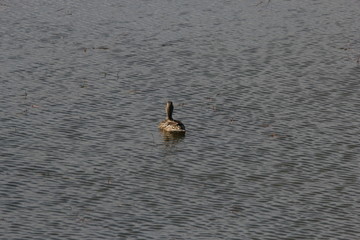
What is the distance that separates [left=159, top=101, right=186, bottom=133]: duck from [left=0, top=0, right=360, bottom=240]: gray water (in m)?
0.30

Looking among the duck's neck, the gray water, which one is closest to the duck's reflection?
the gray water

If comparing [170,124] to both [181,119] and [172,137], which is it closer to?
[172,137]

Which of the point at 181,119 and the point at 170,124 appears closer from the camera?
the point at 170,124

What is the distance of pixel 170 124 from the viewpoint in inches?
1259

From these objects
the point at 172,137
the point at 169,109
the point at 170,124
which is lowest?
the point at 172,137

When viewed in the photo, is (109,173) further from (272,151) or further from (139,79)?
(139,79)

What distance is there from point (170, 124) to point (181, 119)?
5.84ft

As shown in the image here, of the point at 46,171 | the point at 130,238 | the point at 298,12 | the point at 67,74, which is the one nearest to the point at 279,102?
the point at 67,74

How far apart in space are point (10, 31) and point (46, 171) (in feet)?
64.5

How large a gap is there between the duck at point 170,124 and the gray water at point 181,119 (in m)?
0.30

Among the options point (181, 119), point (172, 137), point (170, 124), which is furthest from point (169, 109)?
point (172, 137)

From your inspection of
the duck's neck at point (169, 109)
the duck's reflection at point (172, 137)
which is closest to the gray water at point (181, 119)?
the duck's reflection at point (172, 137)

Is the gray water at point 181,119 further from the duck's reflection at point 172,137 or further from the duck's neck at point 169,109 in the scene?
the duck's neck at point 169,109

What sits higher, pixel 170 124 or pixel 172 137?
pixel 170 124
